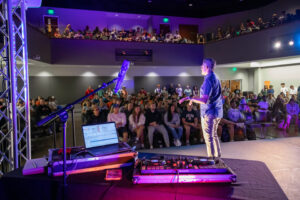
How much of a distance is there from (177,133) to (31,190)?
398 cm

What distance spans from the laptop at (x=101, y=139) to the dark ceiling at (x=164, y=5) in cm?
1263

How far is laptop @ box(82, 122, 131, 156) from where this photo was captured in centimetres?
180

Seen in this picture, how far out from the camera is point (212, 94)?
289 centimetres

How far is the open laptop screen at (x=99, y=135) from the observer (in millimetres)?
1847

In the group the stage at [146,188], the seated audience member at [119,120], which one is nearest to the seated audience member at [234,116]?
the seated audience member at [119,120]

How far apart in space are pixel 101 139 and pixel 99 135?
0.13 ft

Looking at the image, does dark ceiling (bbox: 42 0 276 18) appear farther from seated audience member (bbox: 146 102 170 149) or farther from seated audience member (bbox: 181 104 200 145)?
seated audience member (bbox: 146 102 170 149)

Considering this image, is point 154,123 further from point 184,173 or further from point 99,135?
point 184,173

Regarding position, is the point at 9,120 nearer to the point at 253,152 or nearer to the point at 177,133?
the point at 177,133

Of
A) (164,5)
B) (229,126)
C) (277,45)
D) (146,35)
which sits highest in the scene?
(164,5)

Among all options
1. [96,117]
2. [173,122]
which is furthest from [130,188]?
[96,117]

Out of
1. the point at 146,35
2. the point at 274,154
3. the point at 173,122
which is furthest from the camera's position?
the point at 146,35

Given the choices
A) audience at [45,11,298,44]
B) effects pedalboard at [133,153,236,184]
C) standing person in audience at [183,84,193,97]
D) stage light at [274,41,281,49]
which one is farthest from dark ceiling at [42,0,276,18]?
effects pedalboard at [133,153,236,184]

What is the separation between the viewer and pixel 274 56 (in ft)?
32.7
